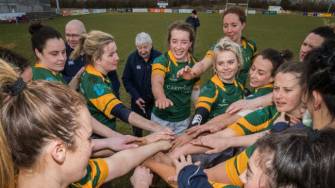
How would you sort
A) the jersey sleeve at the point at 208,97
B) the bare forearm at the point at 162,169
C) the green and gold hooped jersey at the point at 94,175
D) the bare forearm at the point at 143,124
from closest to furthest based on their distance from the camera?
the green and gold hooped jersey at the point at 94,175
the bare forearm at the point at 162,169
the bare forearm at the point at 143,124
the jersey sleeve at the point at 208,97

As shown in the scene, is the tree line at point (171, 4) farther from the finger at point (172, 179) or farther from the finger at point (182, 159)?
the finger at point (172, 179)

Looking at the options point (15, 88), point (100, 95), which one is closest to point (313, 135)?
point (15, 88)

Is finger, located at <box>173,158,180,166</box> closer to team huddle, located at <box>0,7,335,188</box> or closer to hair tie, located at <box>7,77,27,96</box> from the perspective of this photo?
team huddle, located at <box>0,7,335,188</box>

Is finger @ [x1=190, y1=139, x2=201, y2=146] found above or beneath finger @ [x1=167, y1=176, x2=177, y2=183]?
above

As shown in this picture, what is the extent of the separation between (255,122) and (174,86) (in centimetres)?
166

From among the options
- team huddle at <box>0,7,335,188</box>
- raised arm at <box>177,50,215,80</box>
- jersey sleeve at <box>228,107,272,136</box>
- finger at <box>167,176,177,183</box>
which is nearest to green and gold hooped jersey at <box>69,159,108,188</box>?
team huddle at <box>0,7,335,188</box>

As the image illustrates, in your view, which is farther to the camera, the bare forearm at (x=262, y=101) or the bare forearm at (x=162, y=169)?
the bare forearm at (x=262, y=101)

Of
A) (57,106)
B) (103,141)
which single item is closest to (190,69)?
(103,141)

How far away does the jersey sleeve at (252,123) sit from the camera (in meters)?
2.78

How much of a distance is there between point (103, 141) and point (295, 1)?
59.7 m

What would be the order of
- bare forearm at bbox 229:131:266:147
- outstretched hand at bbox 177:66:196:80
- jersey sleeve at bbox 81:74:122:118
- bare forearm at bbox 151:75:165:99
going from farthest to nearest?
outstretched hand at bbox 177:66:196:80
bare forearm at bbox 151:75:165:99
jersey sleeve at bbox 81:74:122:118
bare forearm at bbox 229:131:266:147

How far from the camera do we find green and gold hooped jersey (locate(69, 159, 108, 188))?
6.91 feet

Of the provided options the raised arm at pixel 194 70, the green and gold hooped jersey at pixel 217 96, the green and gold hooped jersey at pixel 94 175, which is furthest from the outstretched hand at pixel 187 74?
the green and gold hooped jersey at pixel 94 175

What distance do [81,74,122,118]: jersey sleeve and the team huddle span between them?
11 millimetres
